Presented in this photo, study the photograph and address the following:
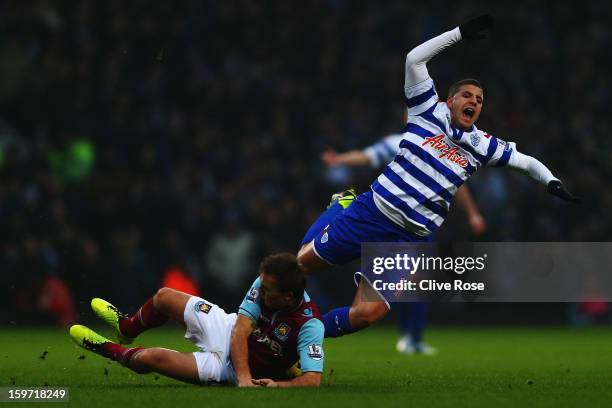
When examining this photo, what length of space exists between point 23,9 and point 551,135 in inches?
307

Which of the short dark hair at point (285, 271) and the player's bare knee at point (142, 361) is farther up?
the short dark hair at point (285, 271)

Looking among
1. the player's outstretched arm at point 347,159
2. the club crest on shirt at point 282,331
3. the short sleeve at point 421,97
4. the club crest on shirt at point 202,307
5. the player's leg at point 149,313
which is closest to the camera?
the club crest on shirt at point 282,331

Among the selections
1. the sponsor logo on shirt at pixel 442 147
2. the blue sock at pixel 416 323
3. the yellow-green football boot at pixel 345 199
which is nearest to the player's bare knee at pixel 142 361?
the yellow-green football boot at pixel 345 199

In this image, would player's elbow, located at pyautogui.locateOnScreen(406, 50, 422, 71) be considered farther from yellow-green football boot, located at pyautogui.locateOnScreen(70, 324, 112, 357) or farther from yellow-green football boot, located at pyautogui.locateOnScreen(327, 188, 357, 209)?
yellow-green football boot, located at pyautogui.locateOnScreen(70, 324, 112, 357)

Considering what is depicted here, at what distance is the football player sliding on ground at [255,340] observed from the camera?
22.6ft

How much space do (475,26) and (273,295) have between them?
220 cm

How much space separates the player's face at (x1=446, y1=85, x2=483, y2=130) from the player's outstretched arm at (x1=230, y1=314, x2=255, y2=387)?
81.7 inches

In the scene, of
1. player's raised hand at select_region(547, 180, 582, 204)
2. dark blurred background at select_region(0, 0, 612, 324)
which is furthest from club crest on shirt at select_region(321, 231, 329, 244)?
dark blurred background at select_region(0, 0, 612, 324)

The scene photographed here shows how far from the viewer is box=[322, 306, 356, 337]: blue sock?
27.1 feet

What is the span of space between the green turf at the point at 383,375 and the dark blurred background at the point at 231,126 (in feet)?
5.29

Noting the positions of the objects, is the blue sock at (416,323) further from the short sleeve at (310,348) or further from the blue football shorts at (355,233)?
the short sleeve at (310,348)

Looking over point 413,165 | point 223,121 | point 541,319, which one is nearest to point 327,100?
point 223,121

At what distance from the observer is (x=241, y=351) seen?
6.92 meters

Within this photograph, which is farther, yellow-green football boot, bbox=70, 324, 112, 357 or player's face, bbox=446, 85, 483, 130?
player's face, bbox=446, 85, 483, 130
